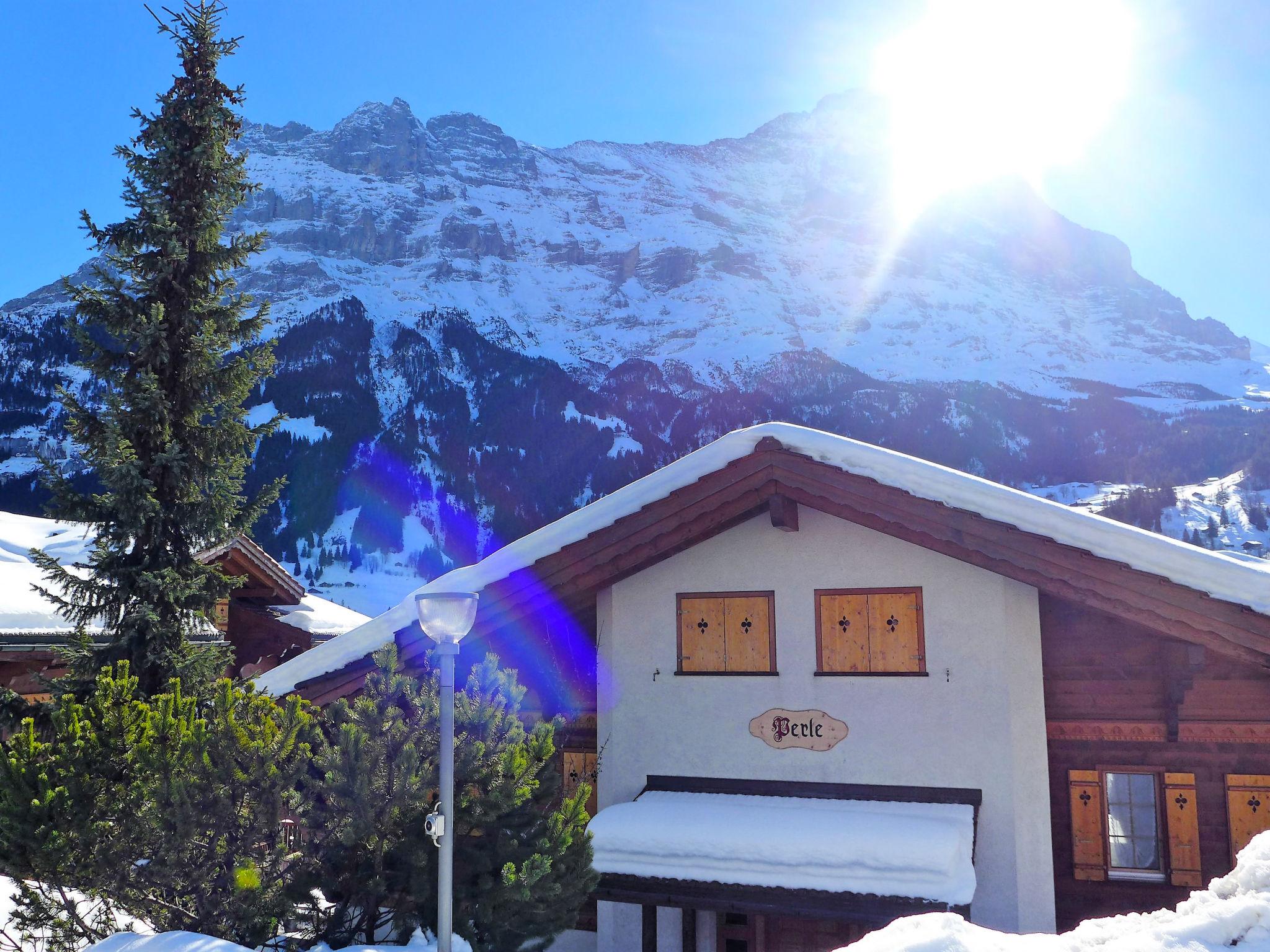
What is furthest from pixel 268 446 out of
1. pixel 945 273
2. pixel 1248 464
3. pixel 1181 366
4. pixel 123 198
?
pixel 1181 366

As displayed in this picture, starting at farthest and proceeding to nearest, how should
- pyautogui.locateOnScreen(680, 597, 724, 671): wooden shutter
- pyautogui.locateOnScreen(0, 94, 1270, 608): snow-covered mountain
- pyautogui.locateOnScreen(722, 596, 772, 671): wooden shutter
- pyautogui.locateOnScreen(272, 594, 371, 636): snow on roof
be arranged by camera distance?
pyautogui.locateOnScreen(0, 94, 1270, 608): snow-covered mountain < pyautogui.locateOnScreen(272, 594, 371, 636): snow on roof < pyautogui.locateOnScreen(680, 597, 724, 671): wooden shutter < pyautogui.locateOnScreen(722, 596, 772, 671): wooden shutter

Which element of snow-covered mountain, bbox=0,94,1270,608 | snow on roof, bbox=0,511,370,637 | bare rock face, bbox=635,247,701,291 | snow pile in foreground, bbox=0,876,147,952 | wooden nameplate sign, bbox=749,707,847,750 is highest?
bare rock face, bbox=635,247,701,291

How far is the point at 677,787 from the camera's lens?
→ 9820 mm

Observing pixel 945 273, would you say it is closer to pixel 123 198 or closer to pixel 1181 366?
pixel 1181 366

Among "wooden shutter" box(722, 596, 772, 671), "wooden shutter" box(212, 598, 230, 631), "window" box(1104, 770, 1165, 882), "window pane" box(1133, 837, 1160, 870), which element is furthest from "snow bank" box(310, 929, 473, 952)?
"window pane" box(1133, 837, 1160, 870)

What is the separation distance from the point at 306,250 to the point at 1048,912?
171884 mm

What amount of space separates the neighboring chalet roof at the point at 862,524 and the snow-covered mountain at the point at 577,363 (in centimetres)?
2799

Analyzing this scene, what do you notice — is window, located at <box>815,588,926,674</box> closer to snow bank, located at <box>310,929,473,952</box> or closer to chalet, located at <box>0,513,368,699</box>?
snow bank, located at <box>310,929,473,952</box>

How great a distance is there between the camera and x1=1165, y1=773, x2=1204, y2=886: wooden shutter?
334 inches

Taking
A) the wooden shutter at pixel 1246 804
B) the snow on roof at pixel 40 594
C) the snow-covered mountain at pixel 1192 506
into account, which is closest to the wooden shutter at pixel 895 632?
the wooden shutter at pixel 1246 804

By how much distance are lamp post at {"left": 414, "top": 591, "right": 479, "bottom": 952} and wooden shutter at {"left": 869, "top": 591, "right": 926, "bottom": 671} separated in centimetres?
462

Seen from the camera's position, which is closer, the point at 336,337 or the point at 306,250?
the point at 336,337

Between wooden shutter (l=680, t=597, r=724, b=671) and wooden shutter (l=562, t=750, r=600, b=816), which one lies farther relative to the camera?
wooden shutter (l=562, t=750, r=600, b=816)

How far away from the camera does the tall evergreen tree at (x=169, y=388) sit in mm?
10109
